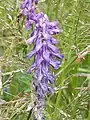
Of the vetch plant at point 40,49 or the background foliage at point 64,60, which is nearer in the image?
the vetch plant at point 40,49

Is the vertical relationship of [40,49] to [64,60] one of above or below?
above

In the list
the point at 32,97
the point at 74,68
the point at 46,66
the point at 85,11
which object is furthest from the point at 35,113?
the point at 85,11

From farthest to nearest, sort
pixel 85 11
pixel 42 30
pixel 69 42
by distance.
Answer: pixel 85 11 → pixel 69 42 → pixel 42 30

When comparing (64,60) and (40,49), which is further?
(64,60)

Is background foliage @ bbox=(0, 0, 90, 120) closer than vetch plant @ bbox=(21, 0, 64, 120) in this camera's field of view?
No

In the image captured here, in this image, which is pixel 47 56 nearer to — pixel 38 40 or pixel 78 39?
pixel 38 40
